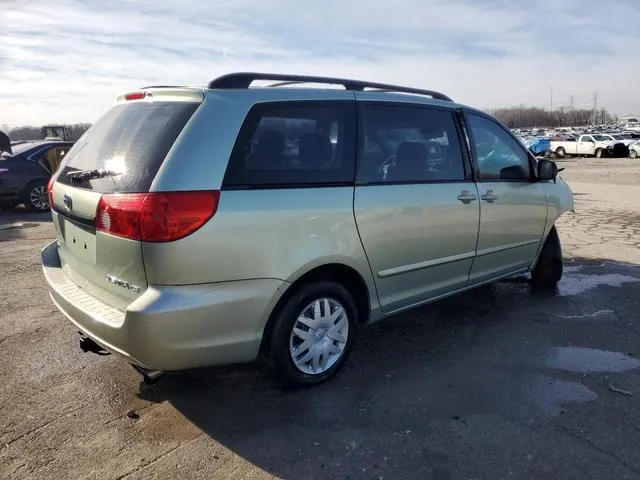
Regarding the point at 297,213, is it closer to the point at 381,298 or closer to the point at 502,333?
the point at 381,298

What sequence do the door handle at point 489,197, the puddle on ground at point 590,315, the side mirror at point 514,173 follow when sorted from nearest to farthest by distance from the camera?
the door handle at point 489,197, the side mirror at point 514,173, the puddle on ground at point 590,315

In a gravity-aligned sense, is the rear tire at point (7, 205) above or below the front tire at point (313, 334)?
above

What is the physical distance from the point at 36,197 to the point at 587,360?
10801mm

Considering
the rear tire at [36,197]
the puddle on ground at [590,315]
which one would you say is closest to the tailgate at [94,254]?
the puddle on ground at [590,315]

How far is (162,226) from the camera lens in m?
2.54

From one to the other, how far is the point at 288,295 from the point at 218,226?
65 centimetres

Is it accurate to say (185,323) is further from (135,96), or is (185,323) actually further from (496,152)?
(496,152)

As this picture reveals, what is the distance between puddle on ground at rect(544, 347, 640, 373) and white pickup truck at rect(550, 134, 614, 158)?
125 ft

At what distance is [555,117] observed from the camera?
6309 inches

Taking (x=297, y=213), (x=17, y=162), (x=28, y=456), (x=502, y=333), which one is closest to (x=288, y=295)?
(x=297, y=213)

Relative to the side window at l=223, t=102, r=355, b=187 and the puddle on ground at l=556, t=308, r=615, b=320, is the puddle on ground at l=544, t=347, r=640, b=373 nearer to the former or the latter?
the puddle on ground at l=556, t=308, r=615, b=320

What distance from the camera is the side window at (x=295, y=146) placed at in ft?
9.33

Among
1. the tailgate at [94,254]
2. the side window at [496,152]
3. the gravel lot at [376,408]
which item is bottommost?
the gravel lot at [376,408]

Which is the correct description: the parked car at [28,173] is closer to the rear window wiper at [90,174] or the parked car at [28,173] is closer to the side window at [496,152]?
the rear window wiper at [90,174]
